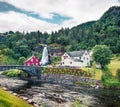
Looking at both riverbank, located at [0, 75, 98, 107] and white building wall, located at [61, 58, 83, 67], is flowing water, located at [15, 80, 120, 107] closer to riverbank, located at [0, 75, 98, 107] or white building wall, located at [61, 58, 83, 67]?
riverbank, located at [0, 75, 98, 107]

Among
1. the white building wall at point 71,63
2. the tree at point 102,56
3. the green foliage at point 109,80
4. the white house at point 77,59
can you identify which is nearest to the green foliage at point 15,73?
the white building wall at point 71,63

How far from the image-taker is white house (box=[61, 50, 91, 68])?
158 metres

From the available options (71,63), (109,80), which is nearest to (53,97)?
(109,80)

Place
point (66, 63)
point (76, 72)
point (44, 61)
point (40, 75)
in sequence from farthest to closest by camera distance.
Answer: point (44, 61) < point (66, 63) < point (40, 75) < point (76, 72)

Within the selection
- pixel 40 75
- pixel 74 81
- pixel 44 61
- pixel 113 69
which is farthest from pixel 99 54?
pixel 44 61

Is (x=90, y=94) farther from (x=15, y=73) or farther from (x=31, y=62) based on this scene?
(x=31, y=62)

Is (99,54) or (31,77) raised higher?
(99,54)

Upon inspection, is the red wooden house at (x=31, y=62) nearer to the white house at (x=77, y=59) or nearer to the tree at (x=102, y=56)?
the white house at (x=77, y=59)

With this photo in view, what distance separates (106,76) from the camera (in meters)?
120

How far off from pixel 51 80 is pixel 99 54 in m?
23.8

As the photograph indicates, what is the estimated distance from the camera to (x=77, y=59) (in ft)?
538

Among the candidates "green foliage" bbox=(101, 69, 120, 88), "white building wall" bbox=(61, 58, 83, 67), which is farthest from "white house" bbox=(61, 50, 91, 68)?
"green foliage" bbox=(101, 69, 120, 88)

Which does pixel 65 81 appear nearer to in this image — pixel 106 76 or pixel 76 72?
pixel 76 72

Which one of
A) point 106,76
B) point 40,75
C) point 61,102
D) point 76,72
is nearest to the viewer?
point 61,102
